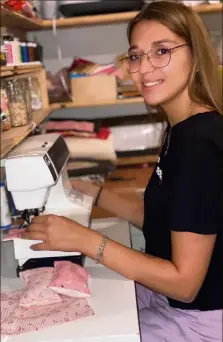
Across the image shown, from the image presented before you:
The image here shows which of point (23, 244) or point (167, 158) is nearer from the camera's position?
point (167, 158)

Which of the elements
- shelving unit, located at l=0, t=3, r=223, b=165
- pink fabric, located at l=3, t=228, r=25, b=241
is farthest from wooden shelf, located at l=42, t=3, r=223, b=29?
pink fabric, located at l=3, t=228, r=25, b=241

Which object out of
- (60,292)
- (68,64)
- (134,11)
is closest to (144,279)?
(60,292)

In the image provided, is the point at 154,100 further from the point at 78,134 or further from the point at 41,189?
the point at 78,134

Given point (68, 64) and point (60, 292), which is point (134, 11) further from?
point (60, 292)

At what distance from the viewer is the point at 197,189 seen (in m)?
1.14

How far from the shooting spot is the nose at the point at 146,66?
4.31 ft

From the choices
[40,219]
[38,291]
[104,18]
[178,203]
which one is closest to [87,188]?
[40,219]

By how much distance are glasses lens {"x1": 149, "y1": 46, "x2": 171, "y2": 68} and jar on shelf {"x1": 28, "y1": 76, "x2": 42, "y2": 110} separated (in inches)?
38.1

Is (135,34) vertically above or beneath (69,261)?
above

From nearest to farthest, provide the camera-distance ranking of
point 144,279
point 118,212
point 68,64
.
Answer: point 144,279
point 118,212
point 68,64

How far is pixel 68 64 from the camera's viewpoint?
2.63 m

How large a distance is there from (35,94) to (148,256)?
1.21 meters

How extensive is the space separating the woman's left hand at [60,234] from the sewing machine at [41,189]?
9 centimetres

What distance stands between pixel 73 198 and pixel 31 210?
177mm
